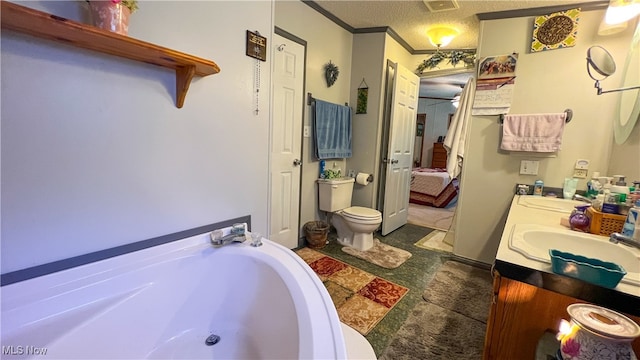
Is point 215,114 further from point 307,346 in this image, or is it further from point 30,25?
point 307,346

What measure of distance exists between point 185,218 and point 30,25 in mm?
814

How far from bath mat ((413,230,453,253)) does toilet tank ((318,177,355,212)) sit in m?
0.96

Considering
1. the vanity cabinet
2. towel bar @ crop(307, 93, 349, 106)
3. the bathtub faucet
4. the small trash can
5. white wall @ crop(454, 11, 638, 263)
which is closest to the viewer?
the vanity cabinet

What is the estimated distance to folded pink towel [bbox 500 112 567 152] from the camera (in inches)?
82.4

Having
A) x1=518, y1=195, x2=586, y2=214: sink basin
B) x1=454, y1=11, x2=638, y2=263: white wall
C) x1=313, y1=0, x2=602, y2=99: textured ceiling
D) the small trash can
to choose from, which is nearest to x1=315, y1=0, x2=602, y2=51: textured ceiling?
x1=313, y1=0, x2=602, y2=99: textured ceiling

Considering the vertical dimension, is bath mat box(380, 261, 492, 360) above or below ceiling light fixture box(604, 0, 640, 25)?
below

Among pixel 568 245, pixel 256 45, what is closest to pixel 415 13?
pixel 256 45

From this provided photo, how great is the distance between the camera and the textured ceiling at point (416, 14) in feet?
7.25

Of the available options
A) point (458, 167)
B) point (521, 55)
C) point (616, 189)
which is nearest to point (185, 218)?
point (616, 189)

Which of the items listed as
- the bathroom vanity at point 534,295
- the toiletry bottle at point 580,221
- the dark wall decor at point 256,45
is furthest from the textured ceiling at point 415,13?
the bathroom vanity at point 534,295

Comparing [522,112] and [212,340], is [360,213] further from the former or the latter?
[212,340]

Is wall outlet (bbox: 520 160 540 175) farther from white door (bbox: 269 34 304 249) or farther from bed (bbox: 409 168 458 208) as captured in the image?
bed (bbox: 409 168 458 208)

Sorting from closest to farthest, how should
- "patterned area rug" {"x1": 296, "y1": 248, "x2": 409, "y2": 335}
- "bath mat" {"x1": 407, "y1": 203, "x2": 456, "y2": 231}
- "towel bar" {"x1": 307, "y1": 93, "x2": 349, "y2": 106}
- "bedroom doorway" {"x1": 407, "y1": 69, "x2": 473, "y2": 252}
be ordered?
"patterned area rug" {"x1": 296, "y1": 248, "x2": 409, "y2": 335}
"towel bar" {"x1": 307, "y1": 93, "x2": 349, "y2": 106}
"bedroom doorway" {"x1": 407, "y1": 69, "x2": 473, "y2": 252}
"bath mat" {"x1": 407, "y1": 203, "x2": 456, "y2": 231}

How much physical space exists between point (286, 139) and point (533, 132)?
2037 millimetres
